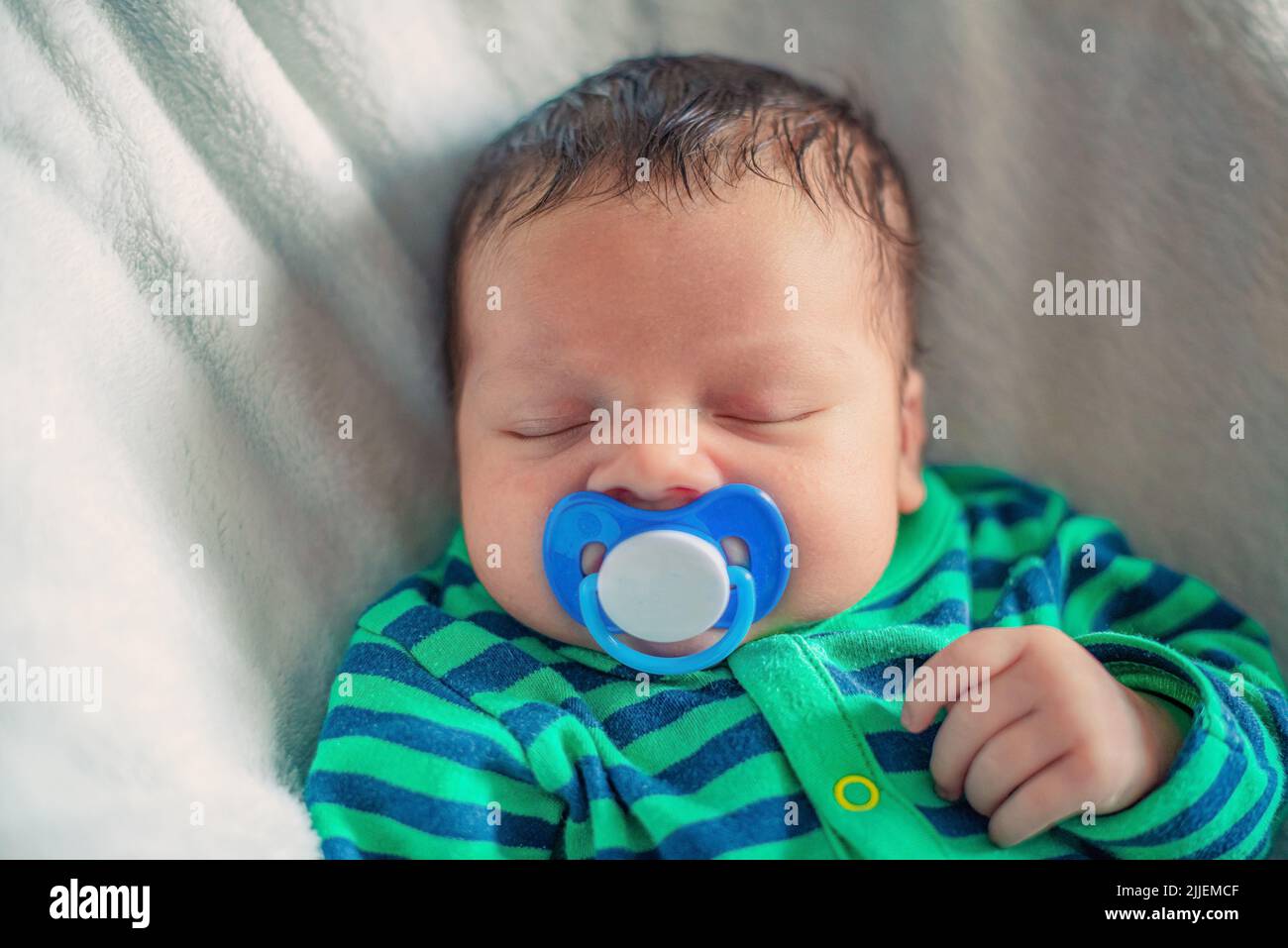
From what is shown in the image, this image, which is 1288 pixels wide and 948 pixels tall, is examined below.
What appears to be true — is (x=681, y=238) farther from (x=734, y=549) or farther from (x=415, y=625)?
(x=415, y=625)

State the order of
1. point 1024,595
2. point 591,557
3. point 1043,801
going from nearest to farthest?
point 1043,801
point 591,557
point 1024,595

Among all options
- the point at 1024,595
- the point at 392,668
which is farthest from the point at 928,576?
the point at 392,668

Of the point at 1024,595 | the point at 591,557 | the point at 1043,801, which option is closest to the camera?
the point at 1043,801

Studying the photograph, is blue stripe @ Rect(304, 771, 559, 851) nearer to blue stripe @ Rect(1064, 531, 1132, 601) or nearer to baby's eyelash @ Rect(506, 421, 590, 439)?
baby's eyelash @ Rect(506, 421, 590, 439)

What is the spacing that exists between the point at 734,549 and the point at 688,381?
0.50 feet

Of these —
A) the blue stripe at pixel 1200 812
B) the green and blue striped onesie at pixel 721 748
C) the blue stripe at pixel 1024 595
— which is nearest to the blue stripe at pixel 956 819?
the green and blue striped onesie at pixel 721 748

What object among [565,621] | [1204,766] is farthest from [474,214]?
[1204,766]

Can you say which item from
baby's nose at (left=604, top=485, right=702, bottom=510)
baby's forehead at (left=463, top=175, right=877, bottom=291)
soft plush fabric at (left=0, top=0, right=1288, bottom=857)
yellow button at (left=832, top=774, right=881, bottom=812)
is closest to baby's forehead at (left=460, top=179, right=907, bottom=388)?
baby's forehead at (left=463, top=175, right=877, bottom=291)

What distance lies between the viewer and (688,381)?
101 centimetres

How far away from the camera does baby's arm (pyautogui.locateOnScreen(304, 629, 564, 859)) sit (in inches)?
38.0

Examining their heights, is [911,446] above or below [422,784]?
above

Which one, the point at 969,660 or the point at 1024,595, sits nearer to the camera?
the point at 969,660

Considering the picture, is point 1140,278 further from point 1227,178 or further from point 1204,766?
point 1204,766

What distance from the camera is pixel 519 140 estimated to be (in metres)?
1.18
